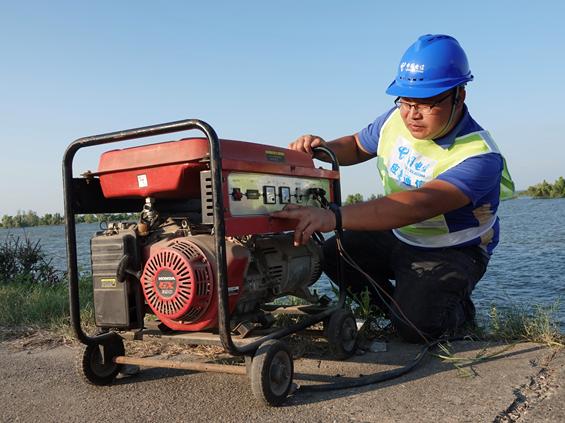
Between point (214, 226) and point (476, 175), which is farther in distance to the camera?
point (476, 175)

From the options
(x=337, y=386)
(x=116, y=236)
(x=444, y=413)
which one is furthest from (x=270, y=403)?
(x=116, y=236)

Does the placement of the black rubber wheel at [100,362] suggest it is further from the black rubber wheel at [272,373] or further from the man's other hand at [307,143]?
the man's other hand at [307,143]

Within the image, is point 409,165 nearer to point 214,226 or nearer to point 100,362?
point 214,226

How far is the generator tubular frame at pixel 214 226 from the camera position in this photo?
2219mm

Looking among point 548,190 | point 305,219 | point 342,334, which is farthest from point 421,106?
point 548,190

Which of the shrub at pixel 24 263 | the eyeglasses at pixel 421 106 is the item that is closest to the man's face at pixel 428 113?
the eyeglasses at pixel 421 106

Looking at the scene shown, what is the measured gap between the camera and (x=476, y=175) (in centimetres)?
308

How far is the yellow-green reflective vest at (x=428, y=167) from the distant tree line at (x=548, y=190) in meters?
54.0

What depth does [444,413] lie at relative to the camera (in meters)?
2.19

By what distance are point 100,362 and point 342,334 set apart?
1.33m

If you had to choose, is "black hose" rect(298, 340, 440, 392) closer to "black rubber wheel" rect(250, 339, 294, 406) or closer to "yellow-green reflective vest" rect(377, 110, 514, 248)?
"black rubber wheel" rect(250, 339, 294, 406)

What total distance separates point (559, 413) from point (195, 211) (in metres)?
1.93

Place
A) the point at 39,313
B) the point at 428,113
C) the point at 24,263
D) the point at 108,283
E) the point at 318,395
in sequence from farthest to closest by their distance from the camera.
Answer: the point at 24,263
the point at 39,313
the point at 428,113
the point at 108,283
the point at 318,395

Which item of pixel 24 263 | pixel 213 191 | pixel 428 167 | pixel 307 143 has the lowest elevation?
pixel 24 263
